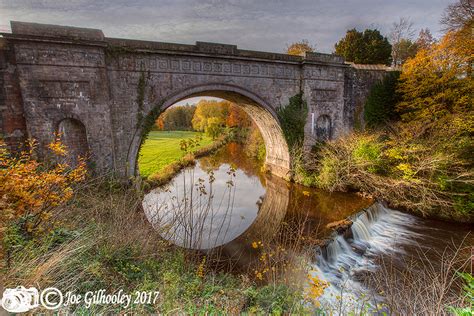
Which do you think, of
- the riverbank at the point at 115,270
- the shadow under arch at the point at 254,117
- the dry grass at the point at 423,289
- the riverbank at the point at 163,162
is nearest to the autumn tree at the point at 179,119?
the riverbank at the point at 163,162

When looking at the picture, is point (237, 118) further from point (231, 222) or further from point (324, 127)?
point (231, 222)

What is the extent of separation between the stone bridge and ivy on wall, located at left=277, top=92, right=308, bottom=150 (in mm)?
302

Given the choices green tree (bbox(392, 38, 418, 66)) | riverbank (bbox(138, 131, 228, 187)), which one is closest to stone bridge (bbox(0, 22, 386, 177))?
riverbank (bbox(138, 131, 228, 187))

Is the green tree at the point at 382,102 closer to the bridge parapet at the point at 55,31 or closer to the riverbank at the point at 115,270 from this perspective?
the riverbank at the point at 115,270

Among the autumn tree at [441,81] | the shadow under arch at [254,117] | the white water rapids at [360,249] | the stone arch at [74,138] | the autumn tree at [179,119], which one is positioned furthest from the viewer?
the autumn tree at [179,119]

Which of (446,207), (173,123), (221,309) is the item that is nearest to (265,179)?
(446,207)

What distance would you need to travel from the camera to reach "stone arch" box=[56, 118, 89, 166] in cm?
776

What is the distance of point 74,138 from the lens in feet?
26.1

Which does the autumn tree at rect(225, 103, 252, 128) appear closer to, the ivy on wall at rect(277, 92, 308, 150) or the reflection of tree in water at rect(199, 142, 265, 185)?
the reflection of tree in water at rect(199, 142, 265, 185)

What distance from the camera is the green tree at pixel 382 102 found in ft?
43.8

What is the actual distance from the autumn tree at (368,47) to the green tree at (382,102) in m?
8.10

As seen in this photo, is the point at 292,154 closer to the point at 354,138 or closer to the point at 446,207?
Answer: the point at 354,138

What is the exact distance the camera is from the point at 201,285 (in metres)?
3.85

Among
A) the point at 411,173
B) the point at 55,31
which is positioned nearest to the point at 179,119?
the point at 55,31
